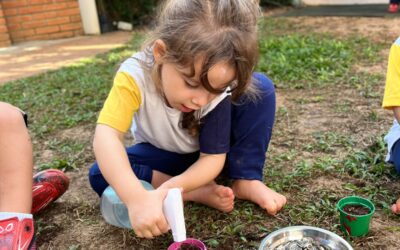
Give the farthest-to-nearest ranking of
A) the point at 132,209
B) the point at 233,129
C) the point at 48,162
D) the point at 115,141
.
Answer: the point at 48,162 < the point at 233,129 < the point at 115,141 < the point at 132,209

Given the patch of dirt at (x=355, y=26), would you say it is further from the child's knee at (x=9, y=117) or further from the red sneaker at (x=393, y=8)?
the child's knee at (x=9, y=117)

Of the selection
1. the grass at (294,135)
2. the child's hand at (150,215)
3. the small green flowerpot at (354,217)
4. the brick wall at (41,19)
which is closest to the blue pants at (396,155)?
the grass at (294,135)

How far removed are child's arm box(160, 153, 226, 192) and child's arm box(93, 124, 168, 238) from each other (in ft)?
0.42

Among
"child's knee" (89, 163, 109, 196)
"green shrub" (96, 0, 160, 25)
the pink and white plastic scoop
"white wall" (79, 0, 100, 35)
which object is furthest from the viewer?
"green shrub" (96, 0, 160, 25)

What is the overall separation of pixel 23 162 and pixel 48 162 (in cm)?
61

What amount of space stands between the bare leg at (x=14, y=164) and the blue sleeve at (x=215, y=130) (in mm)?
532

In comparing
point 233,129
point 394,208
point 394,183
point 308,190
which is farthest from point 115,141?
point 394,183

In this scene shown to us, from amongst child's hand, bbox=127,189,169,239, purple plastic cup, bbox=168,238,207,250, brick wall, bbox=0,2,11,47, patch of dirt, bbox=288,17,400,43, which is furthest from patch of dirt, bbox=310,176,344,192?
brick wall, bbox=0,2,11,47

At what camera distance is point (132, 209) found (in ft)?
3.57

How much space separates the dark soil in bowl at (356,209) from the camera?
127cm

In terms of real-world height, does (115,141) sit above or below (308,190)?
above

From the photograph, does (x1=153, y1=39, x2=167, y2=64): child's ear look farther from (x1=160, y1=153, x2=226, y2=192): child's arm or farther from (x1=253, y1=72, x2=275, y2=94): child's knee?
(x1=253, y1=72, x2=275, y2=94): child's knee

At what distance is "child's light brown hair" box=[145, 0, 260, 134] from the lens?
1.04m

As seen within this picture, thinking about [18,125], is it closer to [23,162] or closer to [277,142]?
[23,162]
